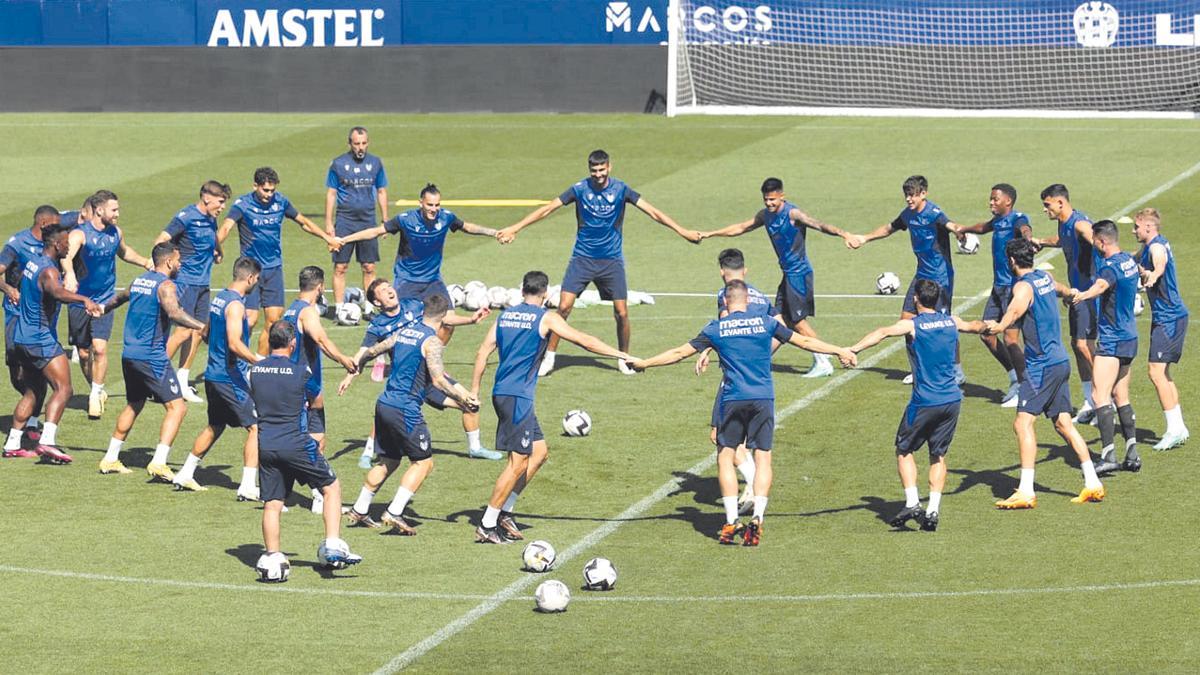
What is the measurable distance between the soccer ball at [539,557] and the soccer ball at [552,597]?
3.24 feet

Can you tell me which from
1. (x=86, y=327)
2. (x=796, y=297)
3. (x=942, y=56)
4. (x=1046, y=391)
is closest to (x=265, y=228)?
(x=86, y=327)

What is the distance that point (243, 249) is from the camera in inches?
974

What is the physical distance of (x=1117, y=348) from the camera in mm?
19875

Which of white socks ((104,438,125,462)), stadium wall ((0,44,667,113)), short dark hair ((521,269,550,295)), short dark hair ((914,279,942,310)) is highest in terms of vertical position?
stadium wall ((0,44,667,113))

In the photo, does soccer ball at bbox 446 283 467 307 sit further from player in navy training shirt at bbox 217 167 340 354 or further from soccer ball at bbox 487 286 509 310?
player in navy training shirt at bbox 217 167 340 354

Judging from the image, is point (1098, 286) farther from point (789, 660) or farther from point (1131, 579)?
point (789, 660)

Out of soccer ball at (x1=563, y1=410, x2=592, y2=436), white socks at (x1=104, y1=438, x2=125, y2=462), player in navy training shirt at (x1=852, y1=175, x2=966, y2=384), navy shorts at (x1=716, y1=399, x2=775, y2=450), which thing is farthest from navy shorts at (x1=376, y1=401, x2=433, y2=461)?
player in navy training shirt at (x1=852, y1=175, x2=966, y2=384)

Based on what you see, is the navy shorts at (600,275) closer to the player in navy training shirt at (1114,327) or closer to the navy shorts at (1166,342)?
the player in navy training shirt at (1114,327)

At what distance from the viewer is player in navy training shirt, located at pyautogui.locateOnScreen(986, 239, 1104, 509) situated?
1847cm

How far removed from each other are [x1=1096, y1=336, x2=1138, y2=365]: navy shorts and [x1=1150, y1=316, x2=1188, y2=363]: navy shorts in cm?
43

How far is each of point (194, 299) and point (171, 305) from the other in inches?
156

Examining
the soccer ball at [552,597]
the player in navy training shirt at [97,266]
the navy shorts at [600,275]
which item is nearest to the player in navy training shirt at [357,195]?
the navy shorts at [600,275]

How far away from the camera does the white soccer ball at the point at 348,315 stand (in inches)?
1072

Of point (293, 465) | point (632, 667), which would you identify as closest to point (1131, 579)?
point (632, 667)
